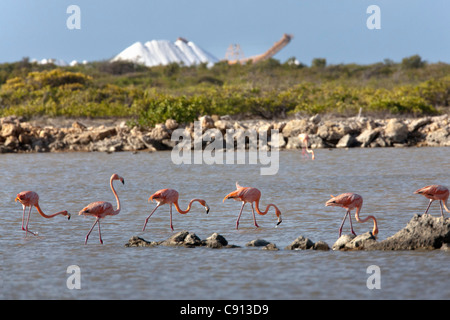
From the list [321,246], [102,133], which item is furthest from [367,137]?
[321,246]

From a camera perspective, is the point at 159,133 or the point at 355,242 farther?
the point at 159,133

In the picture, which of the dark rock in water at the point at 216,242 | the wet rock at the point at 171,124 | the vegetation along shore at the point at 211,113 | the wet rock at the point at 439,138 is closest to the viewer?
the dark rock in water at the point at 216,242

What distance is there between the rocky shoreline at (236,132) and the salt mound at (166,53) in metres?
54.5

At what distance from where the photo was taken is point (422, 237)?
770cm

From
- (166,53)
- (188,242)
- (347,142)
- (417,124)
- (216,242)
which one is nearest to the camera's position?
(216,242)

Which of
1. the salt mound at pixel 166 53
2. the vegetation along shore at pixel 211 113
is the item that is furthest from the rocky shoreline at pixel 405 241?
the salt mound at pixel 166 53

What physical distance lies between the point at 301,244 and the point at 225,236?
147cm

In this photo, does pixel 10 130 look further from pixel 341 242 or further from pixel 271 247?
pixel 341 242

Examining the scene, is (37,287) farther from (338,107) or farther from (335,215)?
(338,107)

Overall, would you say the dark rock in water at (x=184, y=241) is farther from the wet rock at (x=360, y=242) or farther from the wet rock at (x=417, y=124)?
the wet rock at (x=417, y=124)

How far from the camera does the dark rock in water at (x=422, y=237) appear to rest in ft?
25.1

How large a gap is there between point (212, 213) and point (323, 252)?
3.61 meters

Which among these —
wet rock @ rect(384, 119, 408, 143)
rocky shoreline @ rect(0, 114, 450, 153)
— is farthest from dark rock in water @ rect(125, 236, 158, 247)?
wet rock @ rect(384, 119, 408, 143)

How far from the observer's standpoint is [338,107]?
30.9 metres
